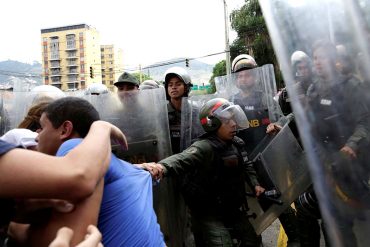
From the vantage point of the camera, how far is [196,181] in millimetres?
2916

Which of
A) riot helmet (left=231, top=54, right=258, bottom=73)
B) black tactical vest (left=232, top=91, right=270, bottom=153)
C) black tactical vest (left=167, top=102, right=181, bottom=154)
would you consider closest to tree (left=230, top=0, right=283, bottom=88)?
riot helmet (left=231, top=54, right=258, bottom=73)

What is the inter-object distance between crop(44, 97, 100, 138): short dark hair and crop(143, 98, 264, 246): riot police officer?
1.29 m

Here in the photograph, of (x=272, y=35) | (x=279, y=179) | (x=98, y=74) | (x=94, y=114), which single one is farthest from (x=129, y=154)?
(x=98, y=74)

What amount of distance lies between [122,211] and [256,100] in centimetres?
270

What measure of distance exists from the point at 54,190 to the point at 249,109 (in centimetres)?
296

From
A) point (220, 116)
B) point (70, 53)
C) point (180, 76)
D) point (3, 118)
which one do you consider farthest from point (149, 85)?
point (70, 53)

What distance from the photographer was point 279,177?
309 centimetres

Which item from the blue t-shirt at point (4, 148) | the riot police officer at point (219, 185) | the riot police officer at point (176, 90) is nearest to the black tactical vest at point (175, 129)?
the riot police officer at point (176, 90)

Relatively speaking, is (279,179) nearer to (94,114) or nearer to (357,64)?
(94,114)

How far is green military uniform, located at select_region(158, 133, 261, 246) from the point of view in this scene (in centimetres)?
285

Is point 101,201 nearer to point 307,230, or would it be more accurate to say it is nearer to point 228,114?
point 228,114

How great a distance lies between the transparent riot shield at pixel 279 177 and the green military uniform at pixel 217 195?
222 mm

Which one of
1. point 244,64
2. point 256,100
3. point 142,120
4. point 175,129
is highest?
point 244,64

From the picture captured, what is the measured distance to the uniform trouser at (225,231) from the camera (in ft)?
9.36
